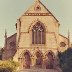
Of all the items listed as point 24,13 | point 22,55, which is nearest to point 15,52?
point 22,55

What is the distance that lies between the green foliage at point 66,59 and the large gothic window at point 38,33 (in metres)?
4.58

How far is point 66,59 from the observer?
273 ft

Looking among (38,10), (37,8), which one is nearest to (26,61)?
(38,10)

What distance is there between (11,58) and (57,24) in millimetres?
11138

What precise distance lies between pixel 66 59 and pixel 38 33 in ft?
27.2

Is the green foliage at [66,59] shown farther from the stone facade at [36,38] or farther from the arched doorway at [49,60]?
the arched doorway at [49,60]

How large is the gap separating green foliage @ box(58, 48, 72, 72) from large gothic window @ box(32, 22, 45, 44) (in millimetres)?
4578

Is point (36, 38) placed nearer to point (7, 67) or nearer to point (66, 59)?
point (66, 59)

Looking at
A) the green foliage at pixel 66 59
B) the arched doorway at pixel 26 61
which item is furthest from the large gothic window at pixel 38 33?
the green foliage at pixel 66 59

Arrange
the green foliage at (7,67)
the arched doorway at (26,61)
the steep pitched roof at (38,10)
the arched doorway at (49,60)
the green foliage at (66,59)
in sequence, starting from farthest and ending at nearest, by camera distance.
→ 1. the steep pitched roof at (38,10)
2. the arched doorway at (26,61)
3. the arched doorway at (49,60)
4. the green foliage at (66,59)
5. the green foliage at (7,67)

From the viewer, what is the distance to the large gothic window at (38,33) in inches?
3445

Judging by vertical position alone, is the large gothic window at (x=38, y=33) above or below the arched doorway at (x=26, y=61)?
above

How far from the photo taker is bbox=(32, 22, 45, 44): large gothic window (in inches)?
3445

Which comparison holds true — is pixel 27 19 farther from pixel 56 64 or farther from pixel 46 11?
pixel 56 64
